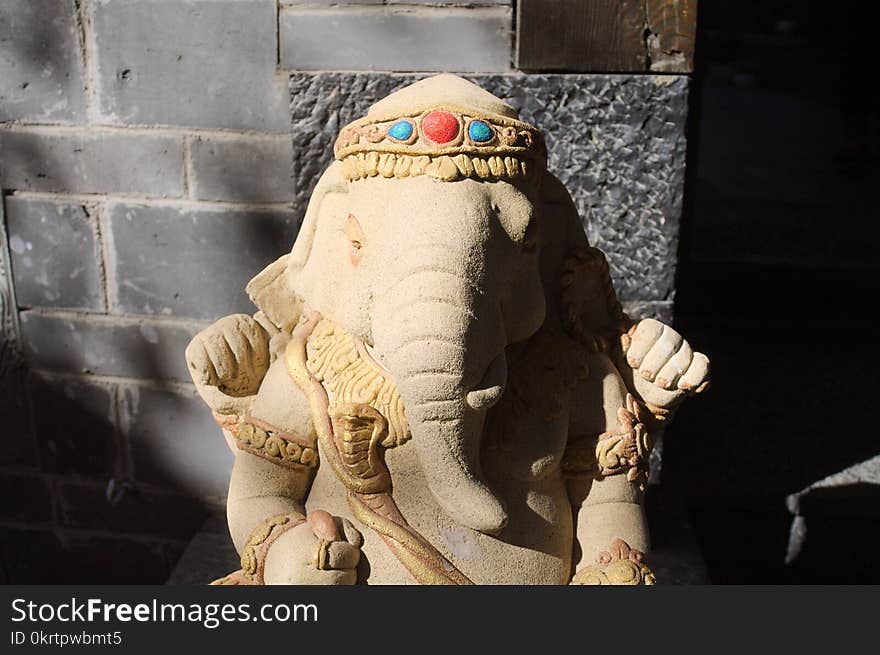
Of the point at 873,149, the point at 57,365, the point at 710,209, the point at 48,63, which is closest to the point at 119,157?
the point at 48,63

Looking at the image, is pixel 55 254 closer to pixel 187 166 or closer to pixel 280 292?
pixel 187 166

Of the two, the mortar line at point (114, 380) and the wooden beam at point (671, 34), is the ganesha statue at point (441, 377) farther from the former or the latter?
the mortar line at point (114, 380)

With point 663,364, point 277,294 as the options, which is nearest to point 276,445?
point 277,294

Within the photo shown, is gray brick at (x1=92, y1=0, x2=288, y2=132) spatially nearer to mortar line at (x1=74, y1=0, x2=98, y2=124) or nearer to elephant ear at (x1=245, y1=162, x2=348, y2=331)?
mortar line at (x1=74, y1=0, x2=98, y2=124)

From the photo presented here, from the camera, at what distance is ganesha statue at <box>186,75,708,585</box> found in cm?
126

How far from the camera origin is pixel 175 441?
8.03 feet

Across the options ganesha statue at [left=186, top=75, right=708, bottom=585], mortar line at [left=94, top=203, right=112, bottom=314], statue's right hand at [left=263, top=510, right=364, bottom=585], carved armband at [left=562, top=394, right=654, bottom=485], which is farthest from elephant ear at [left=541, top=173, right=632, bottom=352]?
mortar line at [left=94, top=203, right=112, bottom=314]

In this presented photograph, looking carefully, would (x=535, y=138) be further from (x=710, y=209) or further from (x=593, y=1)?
(x=710, y=209)

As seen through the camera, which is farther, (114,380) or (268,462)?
(114,380)

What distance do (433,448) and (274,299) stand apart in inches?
16.4

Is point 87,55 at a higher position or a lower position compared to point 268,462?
higher

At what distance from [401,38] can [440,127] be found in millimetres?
771

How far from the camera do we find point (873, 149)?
533 cm

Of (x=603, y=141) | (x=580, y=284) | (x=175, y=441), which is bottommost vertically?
(x=175, y=441)
